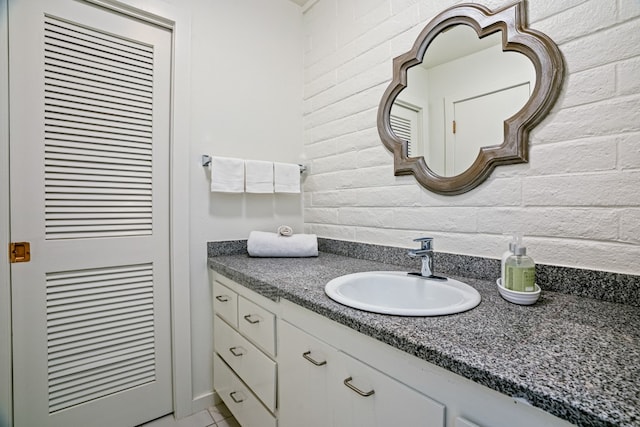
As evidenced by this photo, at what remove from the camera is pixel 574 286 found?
2.90ft

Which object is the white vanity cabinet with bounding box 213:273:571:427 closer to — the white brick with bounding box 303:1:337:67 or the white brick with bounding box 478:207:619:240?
the white brick with bounding box 478:207:619:240

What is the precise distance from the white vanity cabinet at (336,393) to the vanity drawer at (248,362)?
0.24ft

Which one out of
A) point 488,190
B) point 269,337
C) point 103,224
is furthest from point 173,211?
point 488,190

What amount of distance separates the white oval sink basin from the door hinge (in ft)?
4.07

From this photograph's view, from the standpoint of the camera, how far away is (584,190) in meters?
0.86

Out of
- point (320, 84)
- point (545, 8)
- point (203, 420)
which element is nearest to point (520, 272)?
point (545, 8)

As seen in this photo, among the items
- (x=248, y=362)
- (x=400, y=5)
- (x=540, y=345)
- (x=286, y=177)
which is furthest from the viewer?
(x=286, y=177)

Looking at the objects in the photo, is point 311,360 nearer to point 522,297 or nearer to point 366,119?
point 522,297

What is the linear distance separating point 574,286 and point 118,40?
2067 millimetres

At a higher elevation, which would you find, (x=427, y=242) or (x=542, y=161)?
(x=542, y=161)

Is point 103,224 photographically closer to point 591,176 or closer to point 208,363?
point 208,363

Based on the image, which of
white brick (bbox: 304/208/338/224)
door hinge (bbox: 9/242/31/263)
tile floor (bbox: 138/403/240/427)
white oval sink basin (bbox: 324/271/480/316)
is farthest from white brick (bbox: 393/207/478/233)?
door hinge (bbox: 9/242/31/263)

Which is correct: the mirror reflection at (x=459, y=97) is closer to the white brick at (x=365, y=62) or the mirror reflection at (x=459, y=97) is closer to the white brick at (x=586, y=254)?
the white brick at (x=365, y=62)

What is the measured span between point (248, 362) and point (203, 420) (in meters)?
0.59
